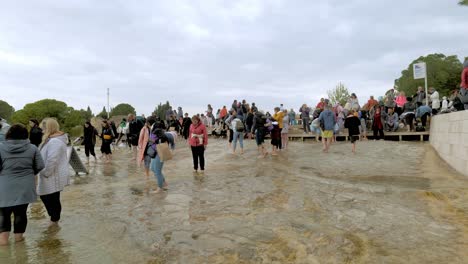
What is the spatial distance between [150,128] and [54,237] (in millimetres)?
3864

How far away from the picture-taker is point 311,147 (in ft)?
52.7

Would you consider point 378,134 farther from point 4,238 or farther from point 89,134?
point 4,238

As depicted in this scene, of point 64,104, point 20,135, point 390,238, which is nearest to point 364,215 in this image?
point 390,238

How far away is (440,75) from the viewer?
46219 millimetres

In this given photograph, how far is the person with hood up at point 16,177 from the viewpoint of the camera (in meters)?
4.70

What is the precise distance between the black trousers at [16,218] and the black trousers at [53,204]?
74 cm

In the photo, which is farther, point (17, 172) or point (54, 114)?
point (54, 114)

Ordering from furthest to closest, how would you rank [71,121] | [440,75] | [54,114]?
[54,114] < [71,121] < [440,75]

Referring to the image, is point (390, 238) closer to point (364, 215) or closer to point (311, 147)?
point (364, 215)

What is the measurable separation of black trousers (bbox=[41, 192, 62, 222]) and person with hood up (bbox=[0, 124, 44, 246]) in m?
0.74

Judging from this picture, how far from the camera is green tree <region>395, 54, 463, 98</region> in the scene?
4625 cm

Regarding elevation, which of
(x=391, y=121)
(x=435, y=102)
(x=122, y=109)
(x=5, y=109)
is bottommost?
(x=391, y=121)

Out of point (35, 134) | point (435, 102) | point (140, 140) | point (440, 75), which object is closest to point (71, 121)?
point (35, 134)

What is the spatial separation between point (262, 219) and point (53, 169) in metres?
3.49
